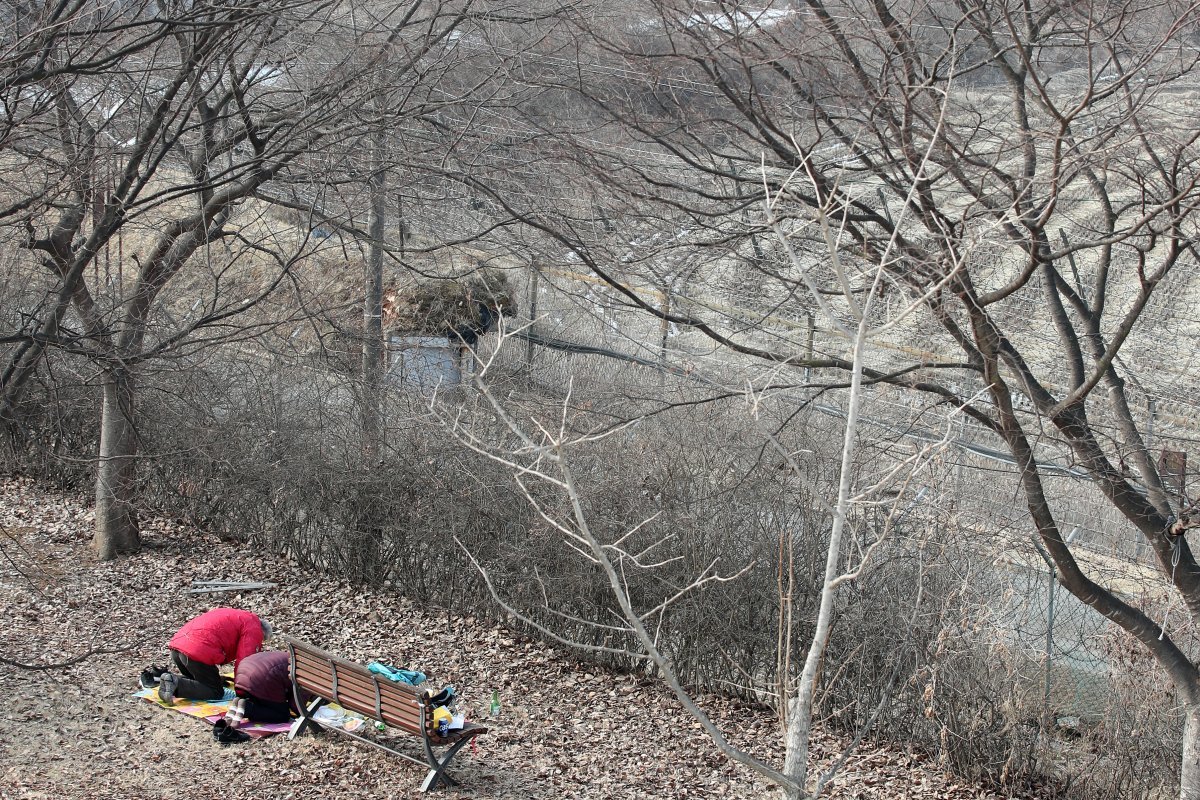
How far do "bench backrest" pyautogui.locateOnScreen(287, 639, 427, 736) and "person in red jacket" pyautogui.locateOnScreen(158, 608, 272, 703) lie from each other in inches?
27.3

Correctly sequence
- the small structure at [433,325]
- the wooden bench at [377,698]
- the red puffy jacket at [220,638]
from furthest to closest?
the small structure at [433,325] → the red puffy jacket at [220,638] → the wooden bench at [377,698]

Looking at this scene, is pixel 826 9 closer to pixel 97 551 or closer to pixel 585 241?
pixel 585 241

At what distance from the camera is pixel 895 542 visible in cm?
742

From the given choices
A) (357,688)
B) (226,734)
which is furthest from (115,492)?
(357,688)

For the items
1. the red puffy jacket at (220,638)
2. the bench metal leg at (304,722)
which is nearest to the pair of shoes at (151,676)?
the red puffy jacket at (220,638)

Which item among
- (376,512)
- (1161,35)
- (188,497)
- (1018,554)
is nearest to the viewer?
(1161,35)

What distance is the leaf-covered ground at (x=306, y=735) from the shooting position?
20.9 ft

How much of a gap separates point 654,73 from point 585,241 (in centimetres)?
177

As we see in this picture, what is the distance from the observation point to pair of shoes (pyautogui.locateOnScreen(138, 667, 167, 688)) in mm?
7457

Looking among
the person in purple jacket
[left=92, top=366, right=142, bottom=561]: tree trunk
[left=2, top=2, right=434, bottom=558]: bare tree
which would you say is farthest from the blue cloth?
[left=92, top=366, right=142, bottom=561]: tree trunk

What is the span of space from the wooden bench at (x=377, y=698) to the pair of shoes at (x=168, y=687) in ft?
3.26

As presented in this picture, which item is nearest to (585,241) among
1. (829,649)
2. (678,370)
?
(678,370)

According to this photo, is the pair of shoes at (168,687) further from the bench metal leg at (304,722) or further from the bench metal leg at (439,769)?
the bench metal leg at (439,769)

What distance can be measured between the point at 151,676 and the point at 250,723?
104cm
